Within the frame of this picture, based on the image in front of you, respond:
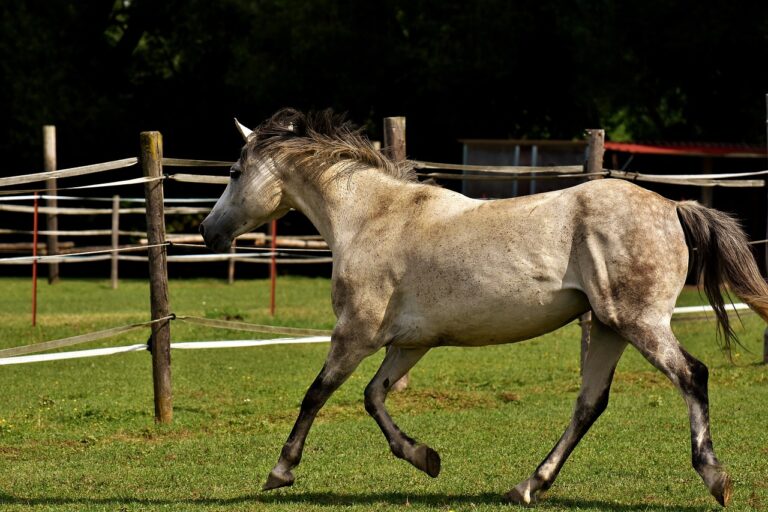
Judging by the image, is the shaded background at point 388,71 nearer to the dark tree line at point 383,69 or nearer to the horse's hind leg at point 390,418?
the dark tree line at point 383,69

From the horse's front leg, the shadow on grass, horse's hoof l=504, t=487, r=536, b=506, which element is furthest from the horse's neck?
horse's hoof l=504, t=487, r=536, b=506

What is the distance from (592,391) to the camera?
5934mm

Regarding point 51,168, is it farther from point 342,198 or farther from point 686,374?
point 686,374

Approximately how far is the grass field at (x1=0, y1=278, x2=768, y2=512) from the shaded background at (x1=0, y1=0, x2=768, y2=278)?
10923 millimetres

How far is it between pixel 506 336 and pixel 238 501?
1593 mm

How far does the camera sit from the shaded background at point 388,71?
22906 millimetres

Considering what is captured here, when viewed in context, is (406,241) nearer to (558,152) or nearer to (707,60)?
(558,152)

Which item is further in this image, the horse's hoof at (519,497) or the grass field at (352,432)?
the grass field at (352,432)

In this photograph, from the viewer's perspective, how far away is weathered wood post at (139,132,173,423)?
8227 millimetres

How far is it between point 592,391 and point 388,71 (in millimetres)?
20270

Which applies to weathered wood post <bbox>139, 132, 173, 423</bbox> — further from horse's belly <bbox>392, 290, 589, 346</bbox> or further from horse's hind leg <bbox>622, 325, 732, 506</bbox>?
horse's hind leg <bbox>622, 325, 732, 506</bbox>

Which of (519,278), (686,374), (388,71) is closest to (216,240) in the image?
(519,278)

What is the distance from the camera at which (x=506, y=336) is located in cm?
579

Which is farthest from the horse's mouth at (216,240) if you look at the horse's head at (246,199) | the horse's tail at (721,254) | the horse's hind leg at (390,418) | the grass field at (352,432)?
the horse's tail at (721,254)
